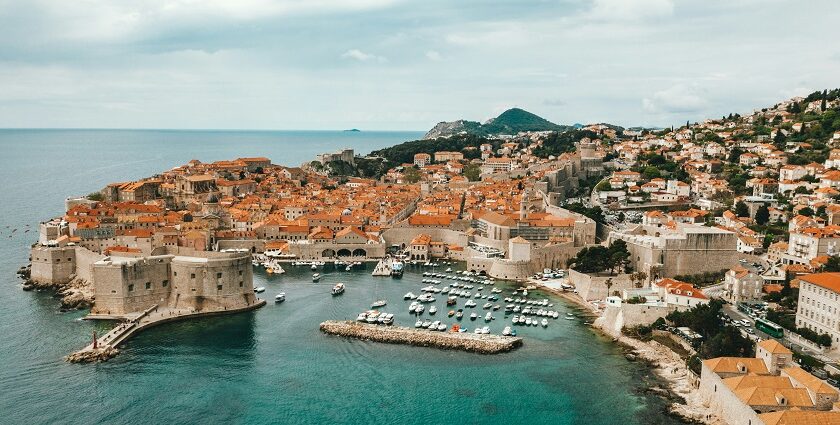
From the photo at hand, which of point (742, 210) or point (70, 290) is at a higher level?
point (742, 210)

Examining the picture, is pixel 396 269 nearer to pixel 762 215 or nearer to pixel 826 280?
pixel 826 280

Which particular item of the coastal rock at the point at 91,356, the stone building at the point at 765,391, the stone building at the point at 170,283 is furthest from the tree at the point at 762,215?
the coastal rock at the point at 91,356

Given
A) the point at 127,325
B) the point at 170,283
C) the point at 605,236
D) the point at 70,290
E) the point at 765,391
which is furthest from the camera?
the point at 605,236

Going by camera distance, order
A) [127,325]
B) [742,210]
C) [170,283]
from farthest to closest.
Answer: [742,210] → [170,283] → [127,325]

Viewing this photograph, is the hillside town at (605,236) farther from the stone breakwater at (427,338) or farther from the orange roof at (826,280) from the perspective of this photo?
the stone breakwater at (427,338)

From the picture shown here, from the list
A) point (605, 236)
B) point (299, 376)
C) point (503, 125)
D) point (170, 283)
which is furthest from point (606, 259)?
point (503, 125)

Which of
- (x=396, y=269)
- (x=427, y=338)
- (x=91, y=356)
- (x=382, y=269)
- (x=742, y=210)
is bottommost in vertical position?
(x=91, y=356)

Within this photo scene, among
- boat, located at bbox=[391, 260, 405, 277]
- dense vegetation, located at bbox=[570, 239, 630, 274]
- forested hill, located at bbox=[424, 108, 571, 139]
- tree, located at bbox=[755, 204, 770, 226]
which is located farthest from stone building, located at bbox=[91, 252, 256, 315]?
forested hill, located at bbox=[424, 108, 571, 139]
